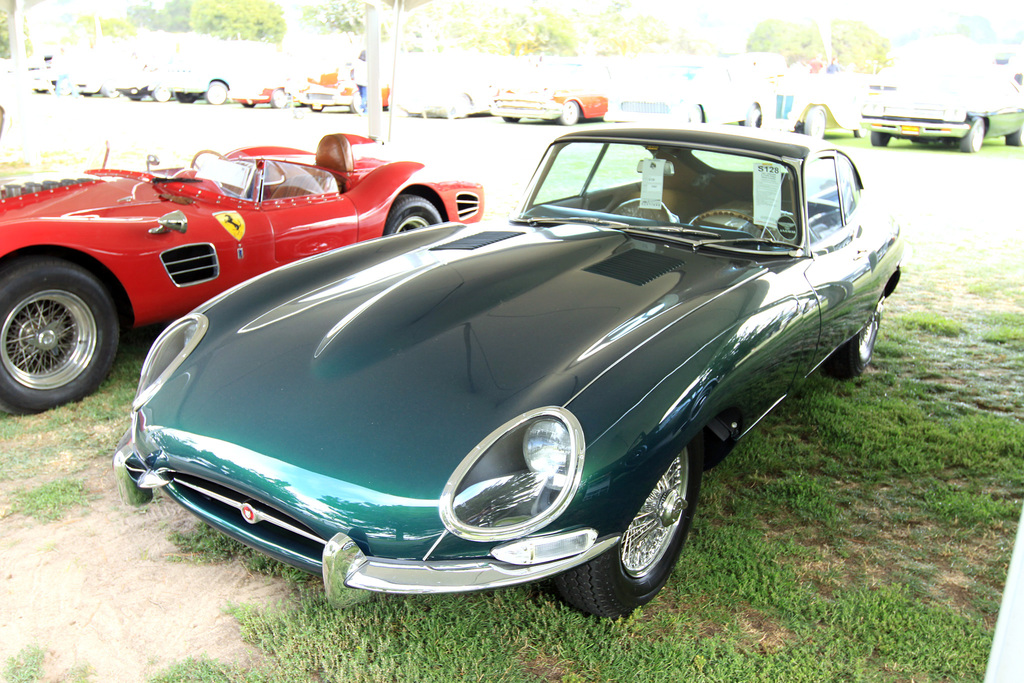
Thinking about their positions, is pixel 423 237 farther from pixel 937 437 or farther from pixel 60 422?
pixel 937 437

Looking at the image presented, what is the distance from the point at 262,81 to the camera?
19484 millimetres

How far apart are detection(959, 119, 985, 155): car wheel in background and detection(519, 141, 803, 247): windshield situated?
13.1 m

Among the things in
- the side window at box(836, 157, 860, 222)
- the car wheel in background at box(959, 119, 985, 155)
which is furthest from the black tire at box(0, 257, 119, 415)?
the car wheel in background at box(959, 119, 985, 155)

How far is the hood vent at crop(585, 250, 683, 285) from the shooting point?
2.57 m

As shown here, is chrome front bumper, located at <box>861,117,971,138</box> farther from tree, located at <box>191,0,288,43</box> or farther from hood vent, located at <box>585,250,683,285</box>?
tree, located at <box>191,0,288,43</box>

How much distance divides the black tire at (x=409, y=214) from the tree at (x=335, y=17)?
22.8m

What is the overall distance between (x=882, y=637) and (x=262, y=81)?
20.4m

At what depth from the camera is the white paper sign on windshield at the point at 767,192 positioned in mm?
2980

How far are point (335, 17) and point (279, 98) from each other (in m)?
8.31

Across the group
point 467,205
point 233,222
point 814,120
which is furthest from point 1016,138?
point 233,222

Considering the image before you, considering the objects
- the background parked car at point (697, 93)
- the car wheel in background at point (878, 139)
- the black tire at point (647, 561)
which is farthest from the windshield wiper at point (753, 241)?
the car wheel in background at point (878, 139)

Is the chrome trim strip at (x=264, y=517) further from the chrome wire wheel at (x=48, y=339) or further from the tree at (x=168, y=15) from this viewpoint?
the tree at (x=168, y=15)

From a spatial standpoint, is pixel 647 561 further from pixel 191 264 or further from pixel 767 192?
pixel 191 264

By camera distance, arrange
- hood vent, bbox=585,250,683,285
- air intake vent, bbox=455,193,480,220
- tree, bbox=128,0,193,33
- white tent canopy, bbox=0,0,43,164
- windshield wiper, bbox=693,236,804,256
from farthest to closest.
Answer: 1. tree, bbox=128,0,193,33
2. white tent canopy, bbox=0,0,43,164
3. air intake vent, bbox=455,193,480,220
4. windshield wiper, bbox=693,236,804,256
5. hood vent, bbox=585,250,683,285
